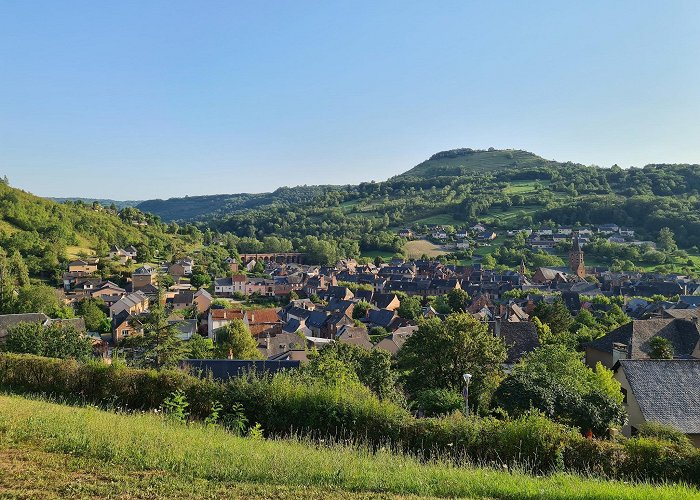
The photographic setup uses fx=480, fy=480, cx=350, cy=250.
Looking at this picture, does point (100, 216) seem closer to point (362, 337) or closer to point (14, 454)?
point (362, 337)

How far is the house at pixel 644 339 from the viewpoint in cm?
2591

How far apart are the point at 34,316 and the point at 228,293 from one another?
3370cm

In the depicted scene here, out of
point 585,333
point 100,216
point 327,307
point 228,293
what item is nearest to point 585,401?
point 585,333

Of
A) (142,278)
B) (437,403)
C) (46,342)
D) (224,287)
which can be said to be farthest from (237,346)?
(224,287)

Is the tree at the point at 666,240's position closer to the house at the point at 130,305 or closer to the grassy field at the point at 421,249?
the grassy field at the point at 421,249

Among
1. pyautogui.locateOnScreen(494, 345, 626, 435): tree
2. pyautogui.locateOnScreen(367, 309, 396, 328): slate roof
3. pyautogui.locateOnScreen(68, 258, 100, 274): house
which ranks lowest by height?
pyautogui.locateOnScreen(367, 309, 396, 328): slate roof

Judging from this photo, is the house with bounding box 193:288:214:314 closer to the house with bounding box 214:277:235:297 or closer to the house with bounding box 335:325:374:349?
the house with bounding box 214:277:235:297

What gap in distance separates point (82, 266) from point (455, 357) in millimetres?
61347

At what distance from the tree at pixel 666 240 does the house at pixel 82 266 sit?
105799mm

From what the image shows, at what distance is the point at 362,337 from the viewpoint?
134 ft

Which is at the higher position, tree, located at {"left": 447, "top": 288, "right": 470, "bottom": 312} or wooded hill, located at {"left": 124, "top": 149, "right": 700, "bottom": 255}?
wooded hill, located at {"left": 124, "top": 149, "right": 700, "bottom": 255}

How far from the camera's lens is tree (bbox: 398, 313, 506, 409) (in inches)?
719

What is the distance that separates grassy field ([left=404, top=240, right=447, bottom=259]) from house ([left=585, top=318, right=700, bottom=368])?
255ft

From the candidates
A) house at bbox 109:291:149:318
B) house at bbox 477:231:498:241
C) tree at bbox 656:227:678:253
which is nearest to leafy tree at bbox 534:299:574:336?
house at bbox 109:291:149:318
